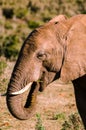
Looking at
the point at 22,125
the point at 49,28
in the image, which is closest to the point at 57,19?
the point at 49,28

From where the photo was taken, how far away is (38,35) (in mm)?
6684

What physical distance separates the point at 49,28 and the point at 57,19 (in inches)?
11.2

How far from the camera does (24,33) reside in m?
36.8

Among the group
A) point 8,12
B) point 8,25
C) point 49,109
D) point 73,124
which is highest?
point 73,124

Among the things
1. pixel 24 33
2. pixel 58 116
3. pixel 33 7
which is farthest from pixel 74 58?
pixel 33 7

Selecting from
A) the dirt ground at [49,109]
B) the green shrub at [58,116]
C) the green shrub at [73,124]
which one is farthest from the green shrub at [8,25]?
the green shrub at [73,124]

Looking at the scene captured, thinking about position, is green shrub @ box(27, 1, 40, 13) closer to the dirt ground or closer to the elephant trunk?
the dirt ground

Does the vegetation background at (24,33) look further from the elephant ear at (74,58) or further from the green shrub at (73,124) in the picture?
the elephant ear at (74,58)

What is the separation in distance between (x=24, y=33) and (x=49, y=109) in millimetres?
25930

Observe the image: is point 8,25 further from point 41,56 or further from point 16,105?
point 16,105

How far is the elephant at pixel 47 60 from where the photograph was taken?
6.47 metres

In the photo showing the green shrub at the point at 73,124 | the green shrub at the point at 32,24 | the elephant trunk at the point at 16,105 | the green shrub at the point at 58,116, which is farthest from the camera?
the green shrub at the point at 32,24

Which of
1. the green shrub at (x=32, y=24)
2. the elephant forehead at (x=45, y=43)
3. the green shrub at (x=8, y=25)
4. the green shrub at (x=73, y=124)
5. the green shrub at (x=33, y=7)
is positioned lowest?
the green shrub at (x=33, y=7)

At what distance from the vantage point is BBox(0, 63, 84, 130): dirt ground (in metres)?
9.55
